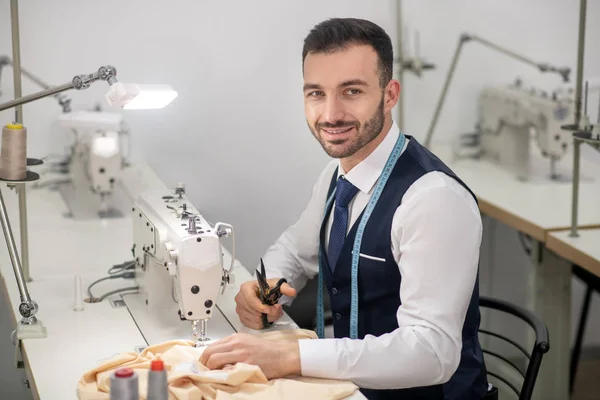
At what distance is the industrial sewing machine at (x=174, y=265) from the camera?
2.19m

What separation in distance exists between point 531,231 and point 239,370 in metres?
1.97

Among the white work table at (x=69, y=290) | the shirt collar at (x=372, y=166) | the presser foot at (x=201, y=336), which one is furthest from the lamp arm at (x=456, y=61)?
the presser foot at (x=201, y=336)

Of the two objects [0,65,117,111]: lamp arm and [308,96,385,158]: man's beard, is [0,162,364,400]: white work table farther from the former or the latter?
[0,65,117,111]: lamp arm

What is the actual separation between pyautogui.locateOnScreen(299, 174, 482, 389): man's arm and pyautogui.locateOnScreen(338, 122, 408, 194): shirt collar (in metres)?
0.18

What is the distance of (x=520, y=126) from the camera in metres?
4.18

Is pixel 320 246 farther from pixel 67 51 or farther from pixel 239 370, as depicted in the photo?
pixel 67 51

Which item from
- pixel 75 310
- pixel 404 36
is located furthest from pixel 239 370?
pixel 404 36

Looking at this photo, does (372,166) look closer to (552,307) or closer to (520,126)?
(552,307)

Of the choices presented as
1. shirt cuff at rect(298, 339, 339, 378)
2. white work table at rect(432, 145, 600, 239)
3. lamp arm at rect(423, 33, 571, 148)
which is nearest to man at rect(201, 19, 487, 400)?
shirt cuff at rect(298, 339, 339, 378)

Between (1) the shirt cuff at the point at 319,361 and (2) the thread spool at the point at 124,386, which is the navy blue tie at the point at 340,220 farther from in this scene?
(2) the thread spool at the point at 124,386

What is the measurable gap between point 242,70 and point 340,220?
6.23ft

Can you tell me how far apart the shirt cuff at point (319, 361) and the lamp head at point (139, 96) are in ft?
2.40

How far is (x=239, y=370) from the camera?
1.94m

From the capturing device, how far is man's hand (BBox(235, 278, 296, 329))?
2365mm
